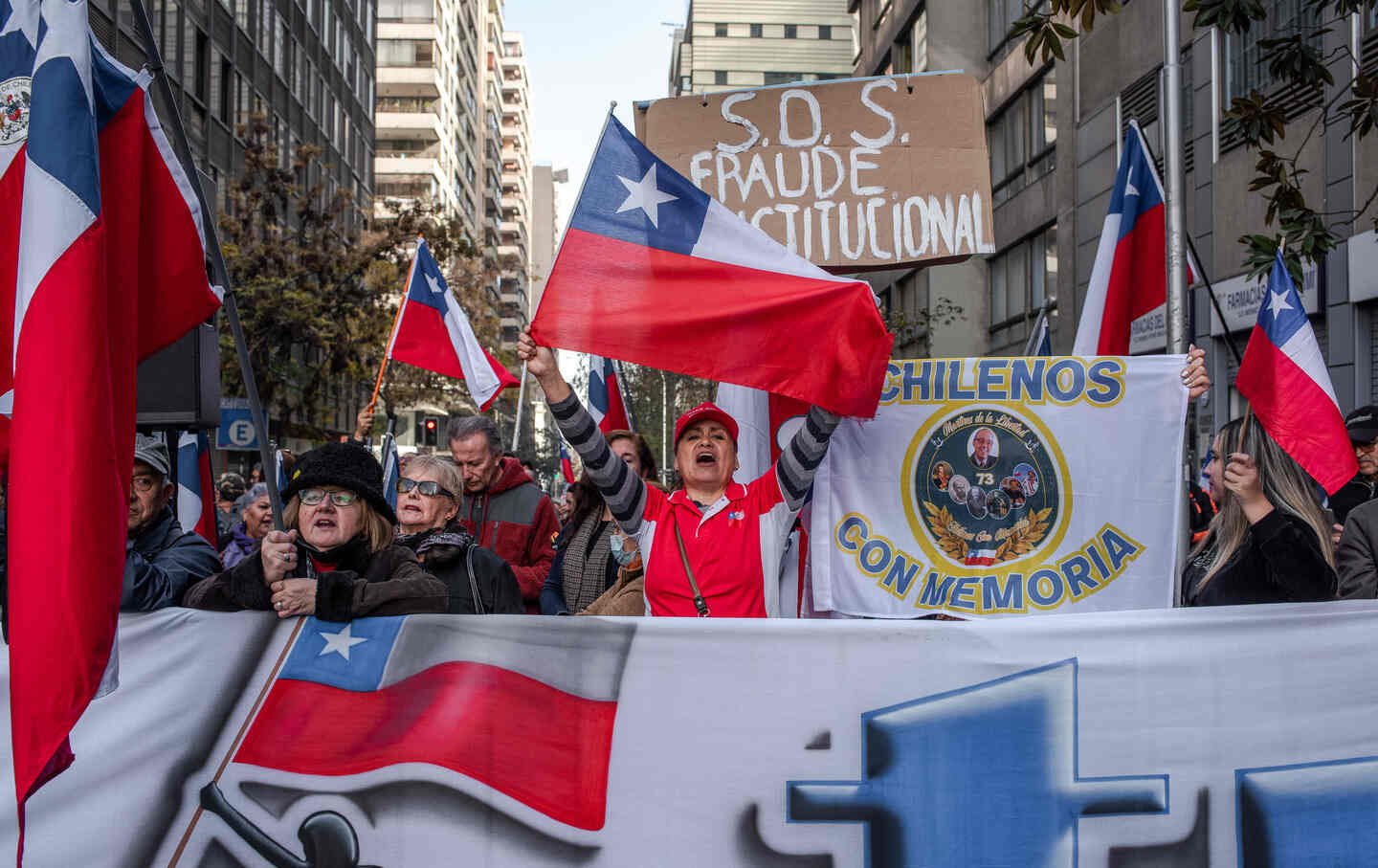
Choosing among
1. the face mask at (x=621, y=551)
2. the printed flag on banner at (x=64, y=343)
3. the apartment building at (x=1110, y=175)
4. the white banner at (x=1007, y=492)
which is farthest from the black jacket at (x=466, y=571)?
the apartment building at (x=1110, y=175)

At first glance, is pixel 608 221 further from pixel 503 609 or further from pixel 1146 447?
pixel 1146 447

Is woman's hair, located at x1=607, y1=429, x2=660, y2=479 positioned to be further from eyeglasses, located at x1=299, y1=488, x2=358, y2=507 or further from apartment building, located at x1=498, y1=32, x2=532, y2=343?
apartment building, located at x1=498, y1=32, x2=532, y2=343

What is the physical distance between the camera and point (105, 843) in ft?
10.8

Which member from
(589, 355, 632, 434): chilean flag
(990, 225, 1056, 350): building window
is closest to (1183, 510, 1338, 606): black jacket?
(589, 355, 632, 434): chilean flag

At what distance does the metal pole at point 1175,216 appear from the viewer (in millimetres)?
4793

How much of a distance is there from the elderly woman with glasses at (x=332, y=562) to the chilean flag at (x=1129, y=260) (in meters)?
3.34

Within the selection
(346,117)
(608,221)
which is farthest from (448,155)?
(608,221)

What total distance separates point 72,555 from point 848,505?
289 centimetres

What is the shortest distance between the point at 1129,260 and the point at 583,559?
288cm

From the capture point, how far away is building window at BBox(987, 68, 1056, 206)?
76.5 feet

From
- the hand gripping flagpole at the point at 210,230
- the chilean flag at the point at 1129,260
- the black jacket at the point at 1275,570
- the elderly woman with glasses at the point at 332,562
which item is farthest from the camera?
the chilean flag at the point at 1129,260

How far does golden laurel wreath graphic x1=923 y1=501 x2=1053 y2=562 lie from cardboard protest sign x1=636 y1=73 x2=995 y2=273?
1.18m

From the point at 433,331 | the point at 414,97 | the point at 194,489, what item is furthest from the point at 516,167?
the point at 194,489

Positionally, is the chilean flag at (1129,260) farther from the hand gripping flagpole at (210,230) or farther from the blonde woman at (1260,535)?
the hand gripping flagpole at (210,230)
